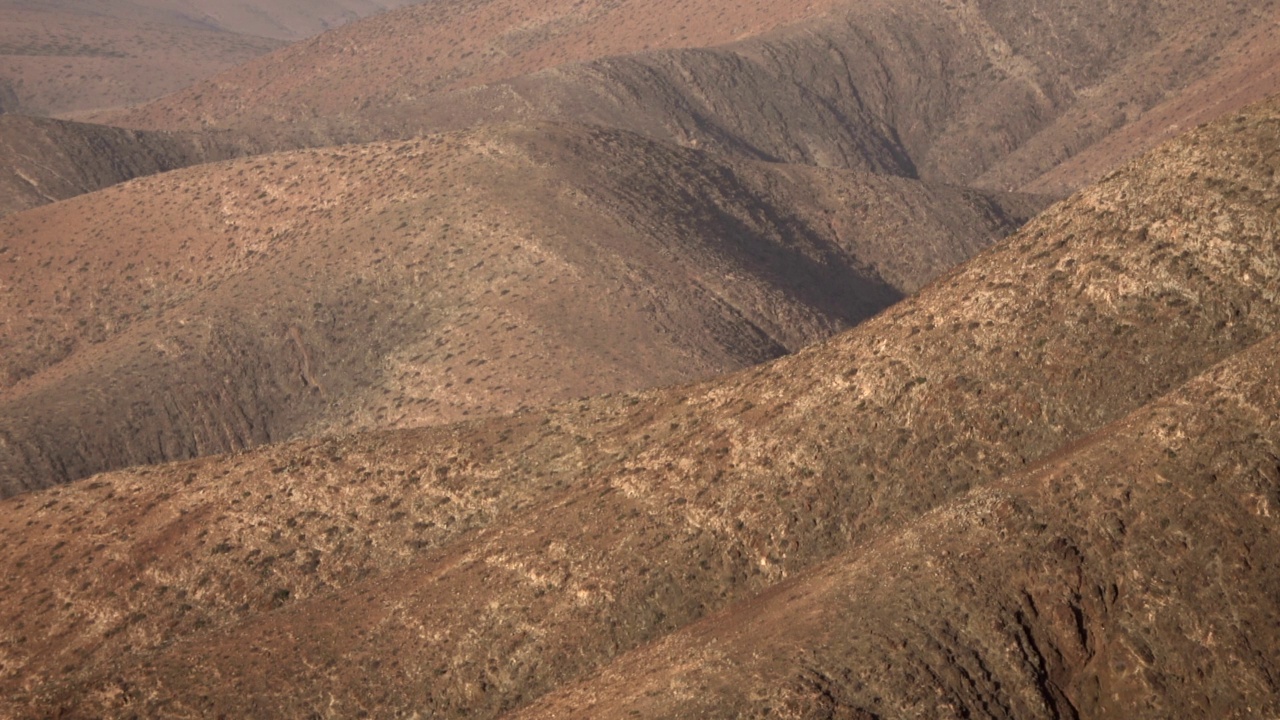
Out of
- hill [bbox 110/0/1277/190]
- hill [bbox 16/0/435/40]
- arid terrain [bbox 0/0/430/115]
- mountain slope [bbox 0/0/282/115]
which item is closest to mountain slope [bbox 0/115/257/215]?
hill [bbox 110/0/1277/190]

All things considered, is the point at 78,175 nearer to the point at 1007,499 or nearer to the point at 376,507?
the point at 376,507

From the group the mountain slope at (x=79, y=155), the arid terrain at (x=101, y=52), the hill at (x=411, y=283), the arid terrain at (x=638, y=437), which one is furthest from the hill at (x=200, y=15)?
the arid terrain at (x=638, y=437)

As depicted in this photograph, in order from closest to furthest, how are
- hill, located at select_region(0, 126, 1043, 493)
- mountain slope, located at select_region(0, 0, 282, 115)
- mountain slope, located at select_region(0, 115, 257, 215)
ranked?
hill, located at select_region(0, 126, 1043, 493) < mountain slope, located at select_region(0, 115, 257, 215) < mountain slope, located at select_region(0, 0, 282, 115)

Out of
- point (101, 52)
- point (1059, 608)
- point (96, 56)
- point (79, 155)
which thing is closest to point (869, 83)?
point (79, 155)

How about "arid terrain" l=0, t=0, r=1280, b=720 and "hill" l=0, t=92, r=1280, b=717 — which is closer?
"hill" l=0, t=92, r=1280, b=717

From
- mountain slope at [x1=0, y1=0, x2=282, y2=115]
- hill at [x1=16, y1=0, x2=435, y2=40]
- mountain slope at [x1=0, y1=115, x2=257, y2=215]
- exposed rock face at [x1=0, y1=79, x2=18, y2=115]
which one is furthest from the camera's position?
hill at [x1=16, y1=0, x2=435, y2=40]

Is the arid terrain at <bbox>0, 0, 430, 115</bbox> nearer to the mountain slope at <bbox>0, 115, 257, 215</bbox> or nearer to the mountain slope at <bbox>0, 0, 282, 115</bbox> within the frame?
the mountain slope at <bbox>0, 0, 282, 115</bbox>

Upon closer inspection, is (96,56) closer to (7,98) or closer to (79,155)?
(7,98)
